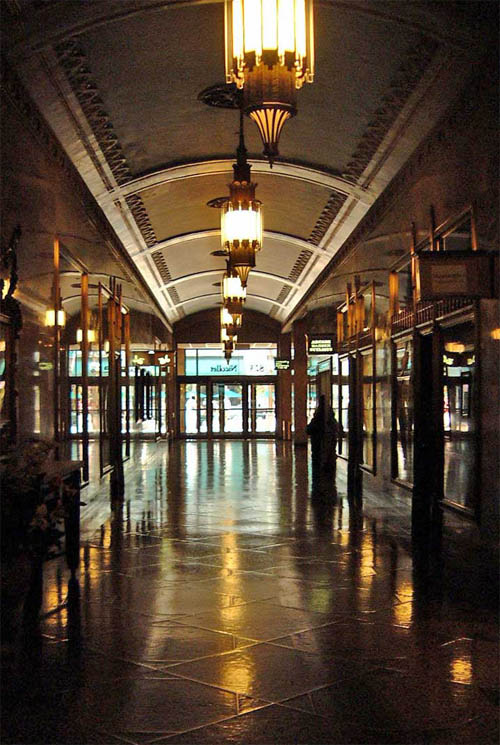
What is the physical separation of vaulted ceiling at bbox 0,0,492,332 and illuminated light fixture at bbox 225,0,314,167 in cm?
284

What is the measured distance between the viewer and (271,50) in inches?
149

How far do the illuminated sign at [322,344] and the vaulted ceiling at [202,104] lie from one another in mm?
1921

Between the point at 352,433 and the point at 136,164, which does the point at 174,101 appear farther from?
the point at 352,433

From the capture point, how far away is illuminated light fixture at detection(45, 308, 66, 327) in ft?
26.2

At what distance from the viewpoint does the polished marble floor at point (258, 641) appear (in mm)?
3779

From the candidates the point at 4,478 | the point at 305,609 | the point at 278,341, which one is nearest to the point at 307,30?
the point at 4,478

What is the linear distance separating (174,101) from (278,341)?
76.2 ft

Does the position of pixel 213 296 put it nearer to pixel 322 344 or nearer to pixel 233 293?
pixel 322 344

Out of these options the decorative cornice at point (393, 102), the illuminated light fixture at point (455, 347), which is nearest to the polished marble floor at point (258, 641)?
the illuminated light fixture at point (455, 347)

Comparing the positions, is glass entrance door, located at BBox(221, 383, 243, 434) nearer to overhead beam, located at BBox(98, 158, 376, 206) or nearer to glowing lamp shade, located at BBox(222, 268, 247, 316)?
glowing lamp shade, located at BBox(222, 268, 247, 316)

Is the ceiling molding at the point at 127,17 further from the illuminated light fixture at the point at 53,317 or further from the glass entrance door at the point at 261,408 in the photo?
the glass entrance door at the point at 261,408

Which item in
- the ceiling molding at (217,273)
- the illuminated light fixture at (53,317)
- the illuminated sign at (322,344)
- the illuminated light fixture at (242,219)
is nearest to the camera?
the illuminated light fixture at (242,219)

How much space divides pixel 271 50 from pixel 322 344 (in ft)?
40.1

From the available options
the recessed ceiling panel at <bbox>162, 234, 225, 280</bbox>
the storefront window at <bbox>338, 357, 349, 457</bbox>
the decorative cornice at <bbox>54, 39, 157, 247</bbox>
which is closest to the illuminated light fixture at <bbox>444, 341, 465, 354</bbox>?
the decorative cornice at <bbox>54, 39, 157, 247</bbox>
